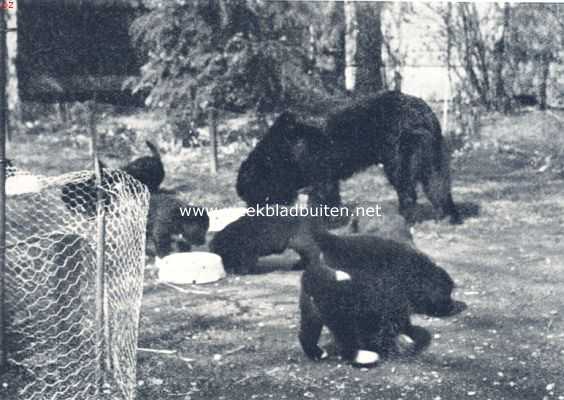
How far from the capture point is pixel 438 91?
11.8m

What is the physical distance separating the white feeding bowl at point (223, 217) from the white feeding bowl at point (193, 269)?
1.09m

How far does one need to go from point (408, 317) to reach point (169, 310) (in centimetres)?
164

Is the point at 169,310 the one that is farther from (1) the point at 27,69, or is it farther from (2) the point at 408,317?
(1) the point at 27,69

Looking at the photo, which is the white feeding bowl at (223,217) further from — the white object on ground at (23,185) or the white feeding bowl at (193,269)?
the white object on ground at (23,185)

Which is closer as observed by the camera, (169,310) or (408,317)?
(408,317)

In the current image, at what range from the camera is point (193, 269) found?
6.13m

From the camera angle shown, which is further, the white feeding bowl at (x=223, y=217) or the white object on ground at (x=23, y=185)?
the white feeding bowl at (x=223, y=217)

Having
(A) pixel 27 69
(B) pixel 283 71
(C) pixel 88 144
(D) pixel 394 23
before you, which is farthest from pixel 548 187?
(A) pixel 27 69

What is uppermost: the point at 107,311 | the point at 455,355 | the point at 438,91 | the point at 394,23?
the point at 394,23

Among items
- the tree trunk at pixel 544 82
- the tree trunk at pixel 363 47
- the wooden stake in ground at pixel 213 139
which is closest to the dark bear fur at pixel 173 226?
the wooden stake in ground at pixel 213 139

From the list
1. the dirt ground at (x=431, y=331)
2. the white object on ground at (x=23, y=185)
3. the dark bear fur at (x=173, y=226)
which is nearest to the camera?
the dirt ground at (x=431, y=331)

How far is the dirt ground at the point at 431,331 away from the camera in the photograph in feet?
14.0

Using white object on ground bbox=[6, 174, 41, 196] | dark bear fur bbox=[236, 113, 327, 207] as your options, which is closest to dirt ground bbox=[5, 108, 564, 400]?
dark bear fur bbox=[236, 113, 327, 207]

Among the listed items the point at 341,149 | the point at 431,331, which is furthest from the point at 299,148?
the point at 431,331
